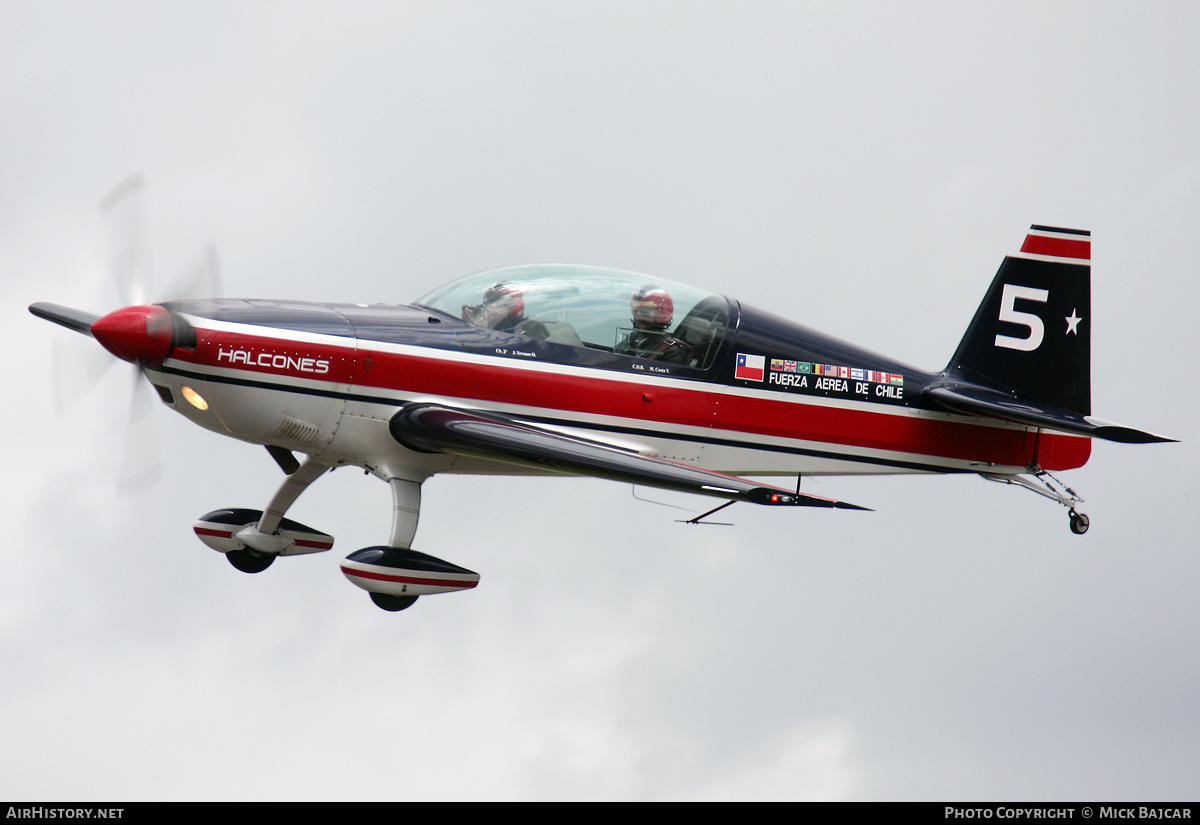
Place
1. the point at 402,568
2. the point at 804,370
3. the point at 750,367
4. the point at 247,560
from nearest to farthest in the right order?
the point at 402,568 → the point at 750,367 → the point at 804,370 → the point at 247,560

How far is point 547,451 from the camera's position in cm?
1020

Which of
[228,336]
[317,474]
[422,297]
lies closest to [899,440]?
[422,297]

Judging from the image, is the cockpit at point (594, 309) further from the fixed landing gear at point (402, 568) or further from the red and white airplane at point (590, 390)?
the fixed landing gear at point (402, 568)

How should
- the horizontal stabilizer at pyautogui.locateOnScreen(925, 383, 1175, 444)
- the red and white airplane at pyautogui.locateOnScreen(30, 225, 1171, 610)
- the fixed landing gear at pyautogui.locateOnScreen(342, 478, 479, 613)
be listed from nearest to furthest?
the red and white airplane at pyautogui.locateOnScreen(30, 225, 1171, 610), the fixed landing gear at pyautogui.locateOnScreen(342, 478, 479, 613), the horizontal stabilizer at pyautogui.locateOnScreen(925, 383, 1175, 444)

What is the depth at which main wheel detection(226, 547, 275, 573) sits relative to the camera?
1223cm

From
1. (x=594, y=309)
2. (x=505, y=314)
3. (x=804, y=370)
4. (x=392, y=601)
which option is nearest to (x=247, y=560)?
(x=392, y=601)

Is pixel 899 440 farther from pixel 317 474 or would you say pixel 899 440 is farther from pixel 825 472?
pixel 317 474

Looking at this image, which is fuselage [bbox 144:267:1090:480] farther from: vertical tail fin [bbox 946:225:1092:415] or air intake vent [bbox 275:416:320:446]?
vertical tail fin [bbox 946:225:1092:415]

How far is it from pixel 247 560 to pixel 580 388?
370cm

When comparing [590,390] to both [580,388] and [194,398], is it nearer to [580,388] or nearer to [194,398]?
[580,388]

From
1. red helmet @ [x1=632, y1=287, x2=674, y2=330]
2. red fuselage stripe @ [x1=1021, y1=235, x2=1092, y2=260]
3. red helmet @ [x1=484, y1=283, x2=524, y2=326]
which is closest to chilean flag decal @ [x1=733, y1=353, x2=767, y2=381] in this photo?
red helmet @ [x1=632, y1=287, x2=674, y2=330]

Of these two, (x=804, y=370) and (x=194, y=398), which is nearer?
(x=194, y=398)

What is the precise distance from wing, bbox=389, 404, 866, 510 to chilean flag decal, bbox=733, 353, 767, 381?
5.22ft

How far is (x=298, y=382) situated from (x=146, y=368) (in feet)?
3.86
